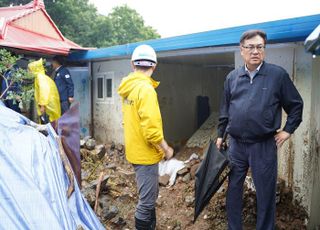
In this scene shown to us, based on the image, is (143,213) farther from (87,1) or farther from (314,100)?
(87,1)

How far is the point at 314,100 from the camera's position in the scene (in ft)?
11.7

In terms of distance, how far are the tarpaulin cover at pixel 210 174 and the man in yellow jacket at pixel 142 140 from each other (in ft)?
1.49

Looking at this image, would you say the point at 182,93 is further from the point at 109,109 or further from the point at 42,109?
the point at 42,109

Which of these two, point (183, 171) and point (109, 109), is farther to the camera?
point (109, 109)

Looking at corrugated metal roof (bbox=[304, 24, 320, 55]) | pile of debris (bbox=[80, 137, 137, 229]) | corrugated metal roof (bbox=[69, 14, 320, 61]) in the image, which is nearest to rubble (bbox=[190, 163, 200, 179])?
pile of debris (bbox=[80, 137, 137, 229])

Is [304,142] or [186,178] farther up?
[304,142]

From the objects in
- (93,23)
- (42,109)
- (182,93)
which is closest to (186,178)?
(42,109)

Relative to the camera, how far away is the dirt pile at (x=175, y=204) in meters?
3.78

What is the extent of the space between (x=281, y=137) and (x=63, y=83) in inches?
190

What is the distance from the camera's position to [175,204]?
14.8 feet

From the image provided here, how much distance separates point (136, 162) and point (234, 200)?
1007 millimetres

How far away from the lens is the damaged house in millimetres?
3582

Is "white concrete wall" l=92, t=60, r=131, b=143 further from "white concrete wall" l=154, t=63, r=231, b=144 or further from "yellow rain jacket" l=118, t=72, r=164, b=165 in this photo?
"yellow rain jacket" l=118, t=72, r=164, b=165

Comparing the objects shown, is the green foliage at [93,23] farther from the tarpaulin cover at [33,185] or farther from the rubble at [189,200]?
the tarpaulin cover at [33,185]
